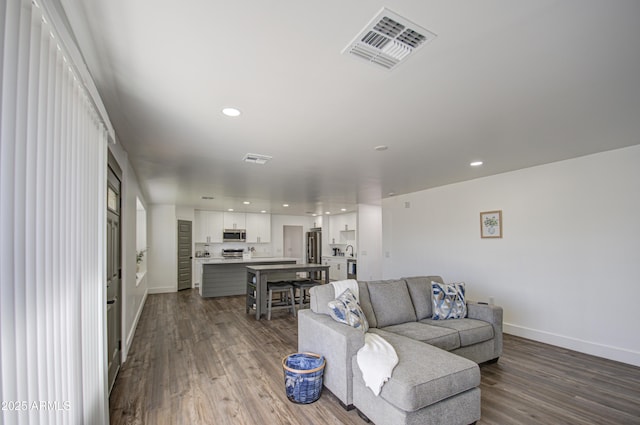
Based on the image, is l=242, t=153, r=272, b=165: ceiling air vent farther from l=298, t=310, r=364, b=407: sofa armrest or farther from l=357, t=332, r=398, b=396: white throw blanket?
l=357, t=332, r=398, b=396: white throw blanket

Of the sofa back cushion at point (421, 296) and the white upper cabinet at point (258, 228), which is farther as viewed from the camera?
the white upper cabinet at point (258, 228)

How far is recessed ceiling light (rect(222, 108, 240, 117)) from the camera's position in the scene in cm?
246

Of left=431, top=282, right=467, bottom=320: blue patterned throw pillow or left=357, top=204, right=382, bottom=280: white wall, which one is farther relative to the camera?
left=357, top=204, right=382, bottom=280: white wall

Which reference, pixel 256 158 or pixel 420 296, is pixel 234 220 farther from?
pixel 420 296

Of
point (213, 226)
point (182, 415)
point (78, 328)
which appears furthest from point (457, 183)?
point (213, 226)

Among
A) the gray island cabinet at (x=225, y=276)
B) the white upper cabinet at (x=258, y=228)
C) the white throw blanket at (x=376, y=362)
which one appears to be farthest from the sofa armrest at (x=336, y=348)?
the white upper cabinet at (x=258, y=228)

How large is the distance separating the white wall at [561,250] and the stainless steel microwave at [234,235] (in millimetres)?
6433

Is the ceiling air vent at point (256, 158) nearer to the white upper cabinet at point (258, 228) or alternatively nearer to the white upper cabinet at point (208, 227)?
the white upper cabinet at point (208, 227)

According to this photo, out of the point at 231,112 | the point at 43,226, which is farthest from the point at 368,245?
the point at 43,226

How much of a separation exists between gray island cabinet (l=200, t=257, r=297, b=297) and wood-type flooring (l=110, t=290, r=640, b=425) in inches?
106

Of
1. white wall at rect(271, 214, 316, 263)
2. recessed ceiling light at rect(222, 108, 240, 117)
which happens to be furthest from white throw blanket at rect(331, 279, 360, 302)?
white wall at rect(271, 214, 316, 263)

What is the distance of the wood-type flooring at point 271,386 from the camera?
249 cm

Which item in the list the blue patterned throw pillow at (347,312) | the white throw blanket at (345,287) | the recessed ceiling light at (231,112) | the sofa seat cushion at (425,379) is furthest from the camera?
the white throw blanket at (345,287)

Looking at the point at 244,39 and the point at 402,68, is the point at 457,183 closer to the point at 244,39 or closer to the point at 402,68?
the point at 402,68
